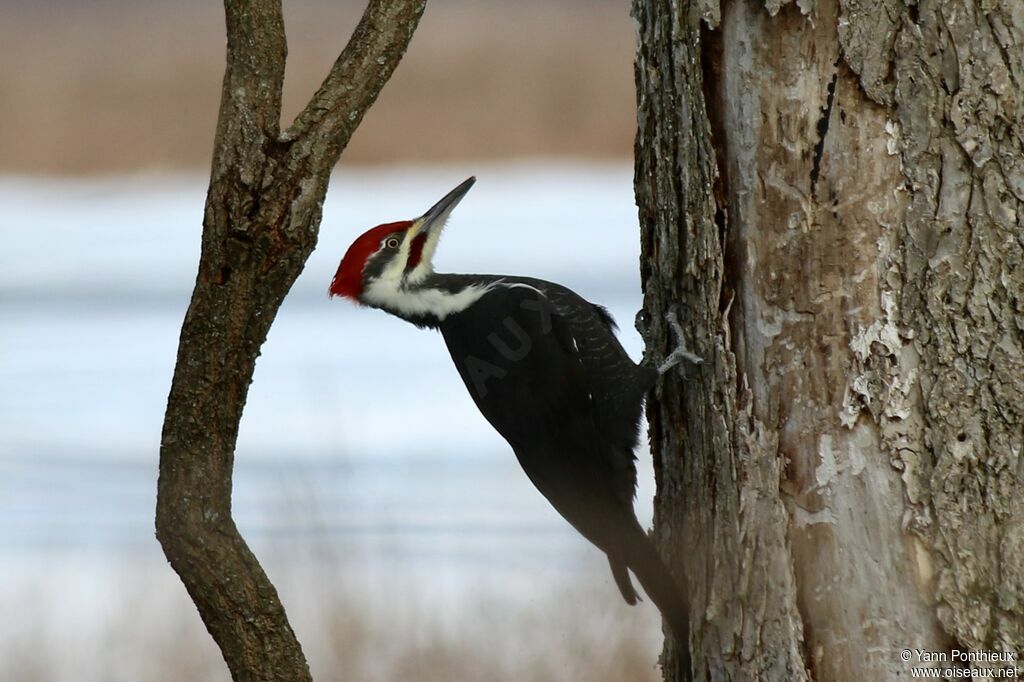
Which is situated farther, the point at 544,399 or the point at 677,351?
the point at 544,399

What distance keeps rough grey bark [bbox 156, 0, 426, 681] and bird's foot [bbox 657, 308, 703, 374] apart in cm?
56

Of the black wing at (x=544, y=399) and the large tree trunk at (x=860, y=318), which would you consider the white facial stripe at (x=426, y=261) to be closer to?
the black wing at (x=544, y=399)

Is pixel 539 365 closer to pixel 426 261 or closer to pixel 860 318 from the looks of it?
pixel 426 261

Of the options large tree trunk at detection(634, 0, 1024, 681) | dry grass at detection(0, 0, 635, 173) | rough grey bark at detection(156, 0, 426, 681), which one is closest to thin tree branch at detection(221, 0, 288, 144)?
rough grey bark at detection(156, 0, 426, 681)

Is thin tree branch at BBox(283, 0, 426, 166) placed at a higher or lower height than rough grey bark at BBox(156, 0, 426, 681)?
higher

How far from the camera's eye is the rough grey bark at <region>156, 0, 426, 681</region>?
1.68 m

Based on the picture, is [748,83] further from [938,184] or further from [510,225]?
[510,225]

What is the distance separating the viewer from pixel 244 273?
171 centimetres

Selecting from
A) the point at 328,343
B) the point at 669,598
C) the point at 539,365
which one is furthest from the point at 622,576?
the point at 328,343

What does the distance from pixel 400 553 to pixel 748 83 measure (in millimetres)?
1855

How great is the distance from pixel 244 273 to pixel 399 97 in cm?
651

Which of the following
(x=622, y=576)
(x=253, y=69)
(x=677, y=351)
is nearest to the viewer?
(x=253, y=69)

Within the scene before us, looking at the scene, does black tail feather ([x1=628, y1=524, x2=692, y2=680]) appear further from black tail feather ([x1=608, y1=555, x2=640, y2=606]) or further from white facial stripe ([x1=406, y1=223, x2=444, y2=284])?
white facial stripe ([x1=406, y1=223, x2=444, y2=284])

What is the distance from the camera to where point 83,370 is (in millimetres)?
6125
